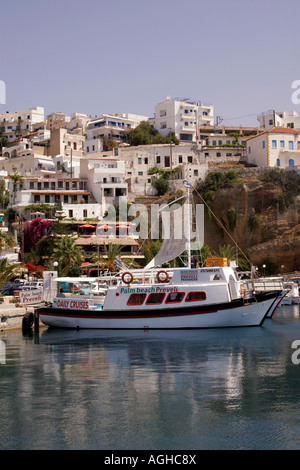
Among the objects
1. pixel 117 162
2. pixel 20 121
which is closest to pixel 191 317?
pixel 117 162

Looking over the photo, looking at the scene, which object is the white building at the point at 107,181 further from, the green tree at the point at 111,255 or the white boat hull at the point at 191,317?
the white boat hull at the point at 191,317

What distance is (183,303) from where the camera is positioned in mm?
36219

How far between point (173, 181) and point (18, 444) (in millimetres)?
63021

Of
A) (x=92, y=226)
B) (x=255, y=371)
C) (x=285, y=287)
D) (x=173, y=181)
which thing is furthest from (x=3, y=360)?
(x=173, y=181)

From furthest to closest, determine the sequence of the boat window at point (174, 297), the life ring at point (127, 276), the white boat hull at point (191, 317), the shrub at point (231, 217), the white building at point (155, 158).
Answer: the white building at point (155, 158) → the shrub at point (231, 217) → the life ring at point (127, 276) → the boat window at point (174, 297) → the white boat hull at point (191, 317)

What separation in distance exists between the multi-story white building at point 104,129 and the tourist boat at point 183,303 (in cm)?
6124

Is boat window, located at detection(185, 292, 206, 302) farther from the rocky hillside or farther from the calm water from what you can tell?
the rocky hillside

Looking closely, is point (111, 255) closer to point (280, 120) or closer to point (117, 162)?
point (117, 162)

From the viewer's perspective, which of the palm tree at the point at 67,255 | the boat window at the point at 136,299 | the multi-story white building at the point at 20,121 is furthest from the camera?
the multi-story white building at the point at 20,121

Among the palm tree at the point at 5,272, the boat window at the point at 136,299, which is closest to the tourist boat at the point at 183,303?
the boat window at the point at 136,299

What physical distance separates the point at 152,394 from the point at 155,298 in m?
17.0

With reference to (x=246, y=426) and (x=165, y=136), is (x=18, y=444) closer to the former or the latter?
(x=246, y=426)

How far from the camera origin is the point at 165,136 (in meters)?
95.9

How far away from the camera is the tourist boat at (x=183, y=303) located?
35.7m
